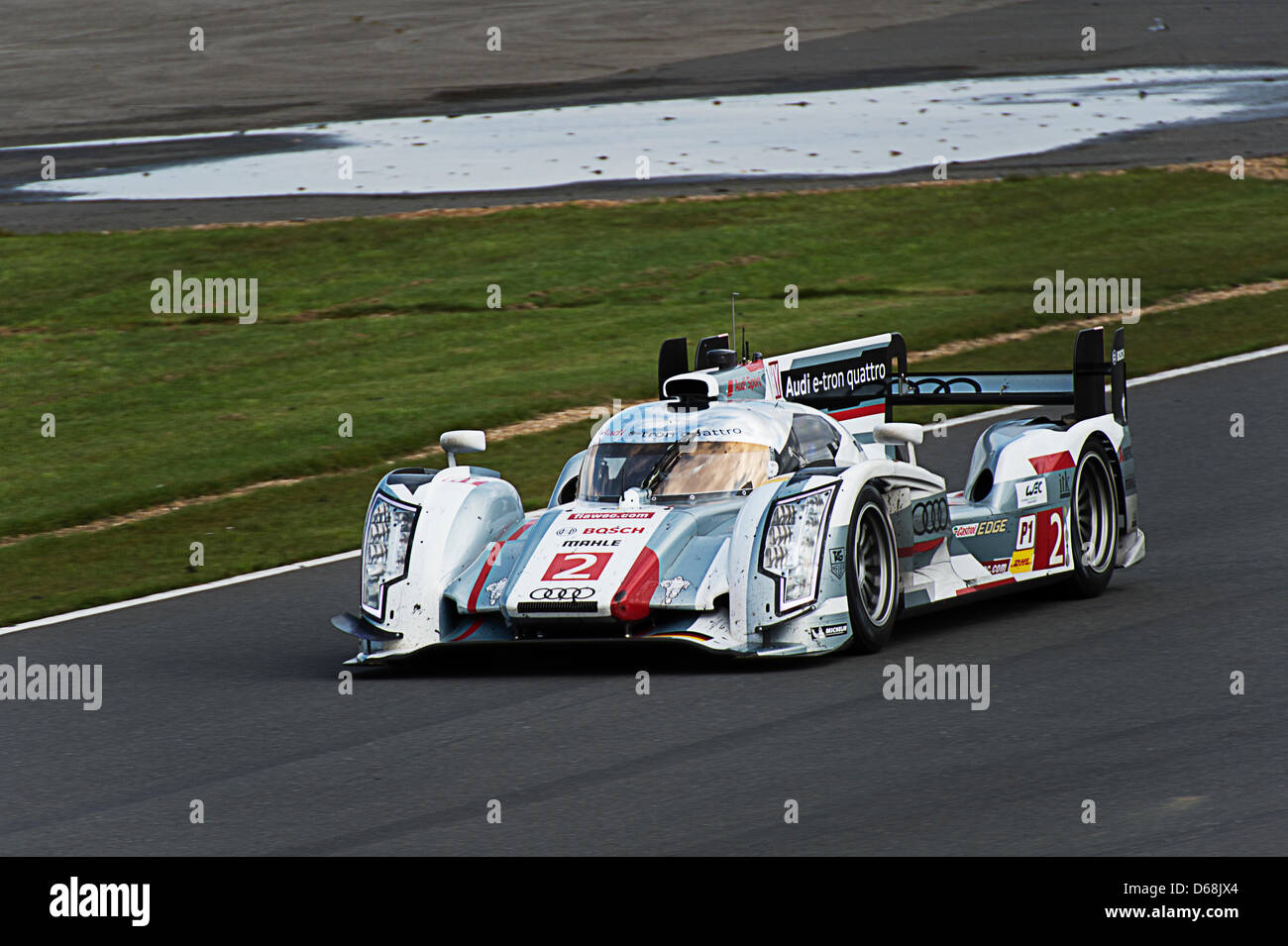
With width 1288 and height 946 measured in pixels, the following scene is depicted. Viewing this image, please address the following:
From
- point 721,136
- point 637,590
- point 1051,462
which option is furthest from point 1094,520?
point 721,136

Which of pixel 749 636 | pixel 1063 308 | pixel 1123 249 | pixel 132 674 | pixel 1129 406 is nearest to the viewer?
pixel 749 636

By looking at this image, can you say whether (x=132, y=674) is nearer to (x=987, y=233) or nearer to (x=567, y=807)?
(x=567, y=807)

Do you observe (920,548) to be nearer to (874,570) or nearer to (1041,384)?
(874,570)

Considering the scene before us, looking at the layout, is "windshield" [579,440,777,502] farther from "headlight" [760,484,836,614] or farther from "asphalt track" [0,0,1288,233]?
"asphalt track" [0,0,1288,233]

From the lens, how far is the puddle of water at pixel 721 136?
26031 mm

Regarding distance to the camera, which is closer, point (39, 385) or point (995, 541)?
point (995, 541)

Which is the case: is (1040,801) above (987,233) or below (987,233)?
below

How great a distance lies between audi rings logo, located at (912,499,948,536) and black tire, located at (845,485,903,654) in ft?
0.90

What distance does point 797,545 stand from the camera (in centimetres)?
920

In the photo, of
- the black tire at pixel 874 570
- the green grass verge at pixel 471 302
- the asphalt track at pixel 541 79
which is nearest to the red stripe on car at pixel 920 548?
the black tire at pixel 874 570

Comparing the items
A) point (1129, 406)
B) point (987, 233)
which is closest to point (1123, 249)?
point (987, 233)

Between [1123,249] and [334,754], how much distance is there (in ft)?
52.5

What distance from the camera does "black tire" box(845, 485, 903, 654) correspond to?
30.9 ft

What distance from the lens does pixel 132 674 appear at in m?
10.1
